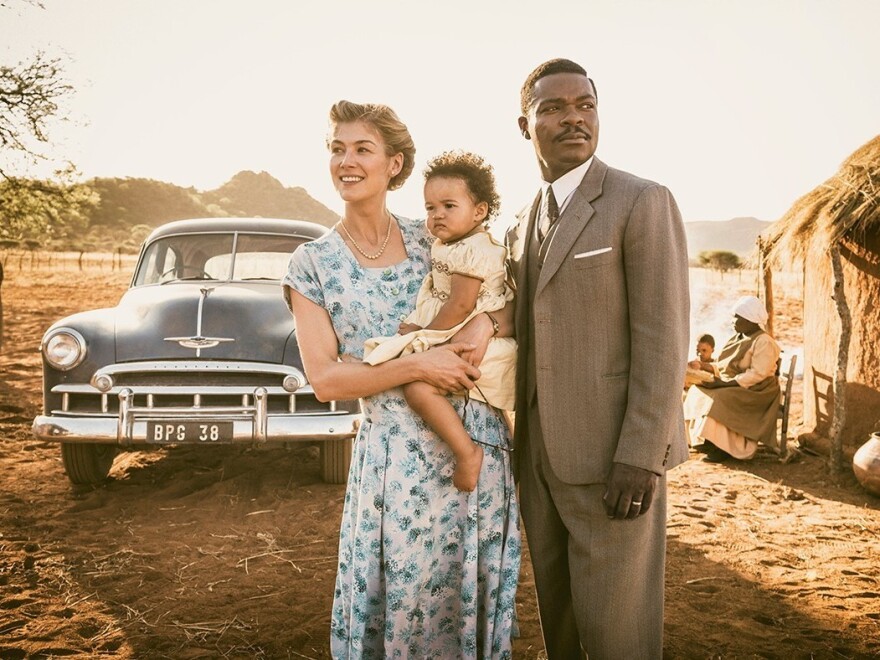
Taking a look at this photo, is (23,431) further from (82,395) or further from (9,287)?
(9,287)

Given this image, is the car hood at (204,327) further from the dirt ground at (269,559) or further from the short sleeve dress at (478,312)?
the short sleeve dress at (478,312)

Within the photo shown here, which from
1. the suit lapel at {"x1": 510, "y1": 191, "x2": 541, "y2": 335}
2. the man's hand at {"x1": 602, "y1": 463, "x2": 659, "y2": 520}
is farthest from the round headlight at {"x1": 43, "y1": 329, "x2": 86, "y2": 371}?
the man's hand at {"x1": 602, "y1": 463, "x2": 659, "y2": 520}

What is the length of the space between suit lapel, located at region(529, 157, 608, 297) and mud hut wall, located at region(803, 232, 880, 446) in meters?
5.08

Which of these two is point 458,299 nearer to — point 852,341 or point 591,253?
point 591,253

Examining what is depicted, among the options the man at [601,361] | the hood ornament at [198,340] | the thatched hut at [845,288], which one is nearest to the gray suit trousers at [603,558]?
the man at [601,361]

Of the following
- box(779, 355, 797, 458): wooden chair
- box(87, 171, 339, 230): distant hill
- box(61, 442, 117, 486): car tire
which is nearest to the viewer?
box(61, 442, 117, 486): car tire

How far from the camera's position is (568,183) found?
80.3 inches

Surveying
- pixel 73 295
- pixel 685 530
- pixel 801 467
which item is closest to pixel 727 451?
pixel 801 467

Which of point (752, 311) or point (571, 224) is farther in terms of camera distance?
point (752, 311)

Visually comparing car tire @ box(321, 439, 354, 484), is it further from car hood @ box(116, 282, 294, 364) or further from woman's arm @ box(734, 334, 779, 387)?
woman's arm @ box(734, 334, 779, 387)

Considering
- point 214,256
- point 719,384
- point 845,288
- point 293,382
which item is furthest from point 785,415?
point 214,256

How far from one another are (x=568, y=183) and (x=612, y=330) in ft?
1.57

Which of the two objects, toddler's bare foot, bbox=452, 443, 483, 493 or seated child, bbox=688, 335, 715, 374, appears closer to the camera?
toddler's bare foot, bbox=452, 443, 483, 493

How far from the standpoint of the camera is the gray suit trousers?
6.37ft
